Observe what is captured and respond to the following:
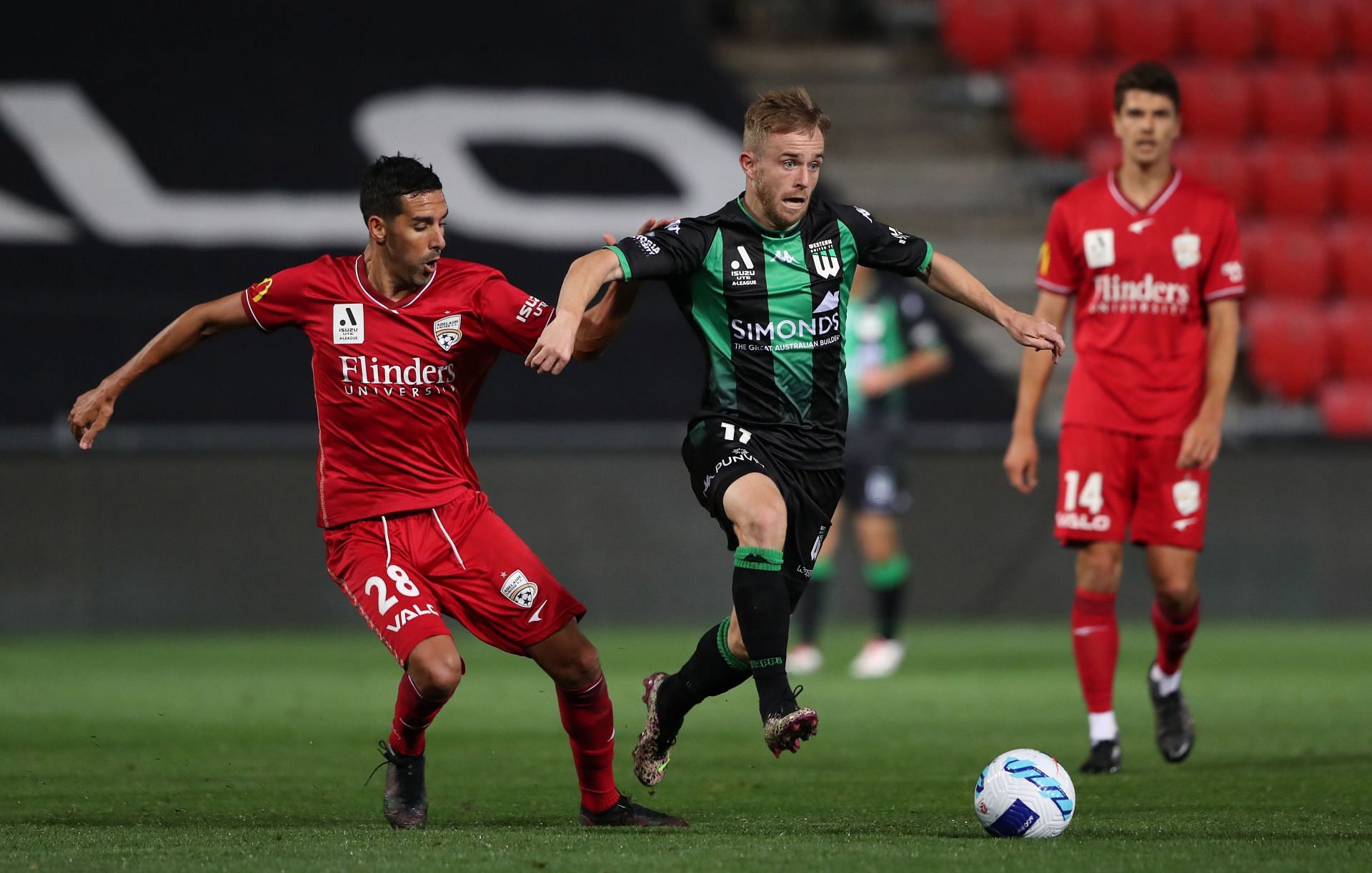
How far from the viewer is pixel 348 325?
5.19 metres

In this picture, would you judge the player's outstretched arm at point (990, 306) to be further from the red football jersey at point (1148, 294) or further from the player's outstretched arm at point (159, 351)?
the player's outstretched arm at point (159, 351)

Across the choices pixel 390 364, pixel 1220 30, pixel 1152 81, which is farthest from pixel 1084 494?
pixel 1220 30

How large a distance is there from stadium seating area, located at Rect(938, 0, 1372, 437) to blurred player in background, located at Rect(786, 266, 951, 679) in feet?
16.9

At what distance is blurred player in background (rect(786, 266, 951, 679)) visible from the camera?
34.5 ft

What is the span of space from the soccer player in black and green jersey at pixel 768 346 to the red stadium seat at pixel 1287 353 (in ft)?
33.2

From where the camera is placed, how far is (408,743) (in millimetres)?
5090

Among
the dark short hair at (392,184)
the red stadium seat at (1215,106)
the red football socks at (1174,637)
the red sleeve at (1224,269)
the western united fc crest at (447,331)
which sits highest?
the red stadium seat at (1215,106)

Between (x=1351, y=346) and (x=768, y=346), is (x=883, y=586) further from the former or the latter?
(x=1351, y=346)

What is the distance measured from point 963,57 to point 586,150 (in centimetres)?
356

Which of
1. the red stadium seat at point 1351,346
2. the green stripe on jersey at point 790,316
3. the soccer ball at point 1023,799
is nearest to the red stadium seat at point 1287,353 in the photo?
the red stadium seat at point 1351,346

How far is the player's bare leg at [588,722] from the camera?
16.8 feet

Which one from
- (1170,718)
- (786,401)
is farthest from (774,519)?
(1170,718)

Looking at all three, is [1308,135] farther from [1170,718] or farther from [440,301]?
[440,301]

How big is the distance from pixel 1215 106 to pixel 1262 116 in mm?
569
